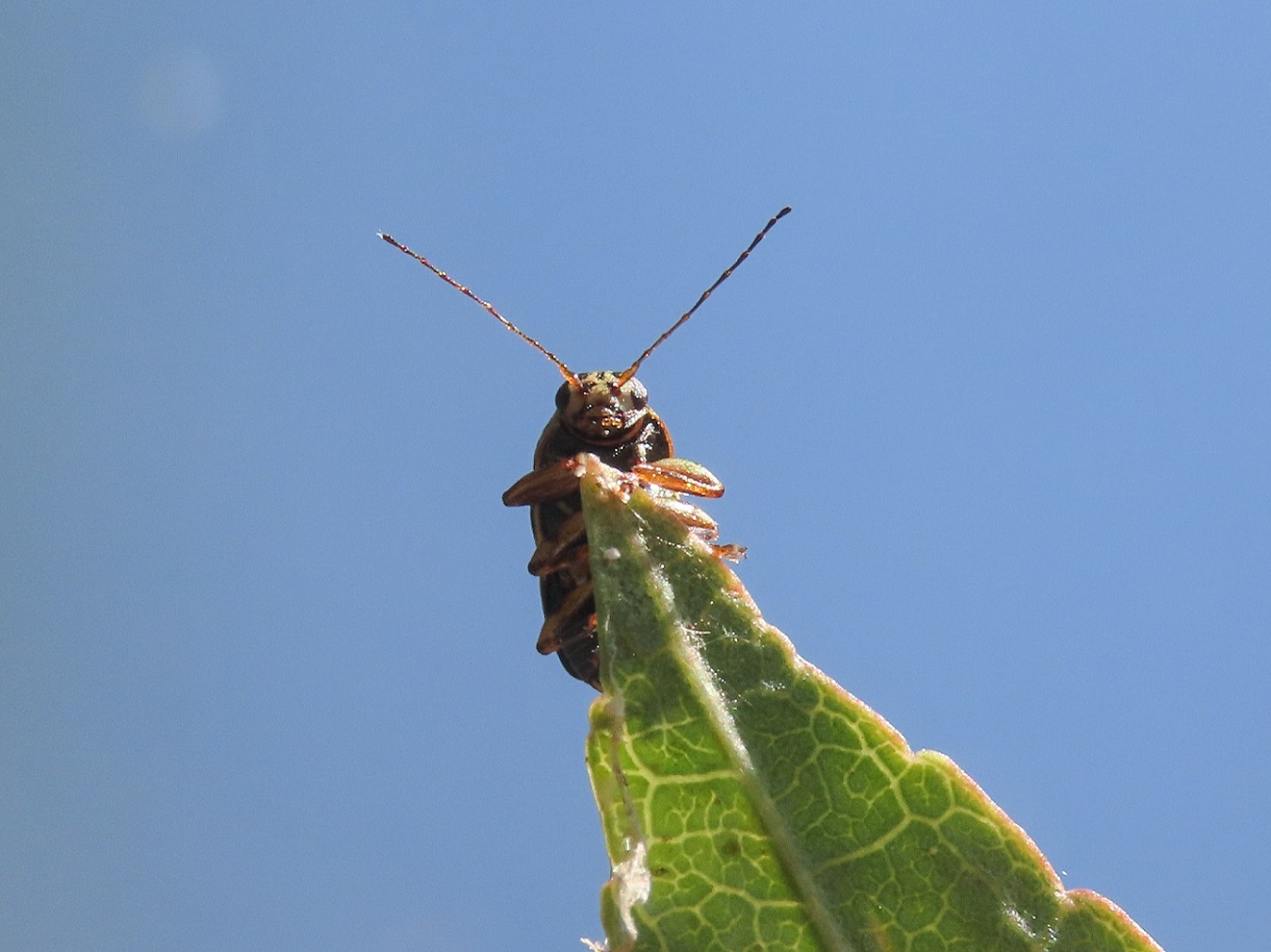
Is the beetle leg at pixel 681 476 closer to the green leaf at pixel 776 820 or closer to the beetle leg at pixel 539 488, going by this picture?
the beetle leg at pixel 539 488

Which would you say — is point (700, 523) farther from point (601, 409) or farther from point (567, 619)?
point (601, 409)

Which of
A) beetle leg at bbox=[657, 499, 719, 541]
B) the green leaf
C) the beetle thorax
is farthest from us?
the beetle thorax

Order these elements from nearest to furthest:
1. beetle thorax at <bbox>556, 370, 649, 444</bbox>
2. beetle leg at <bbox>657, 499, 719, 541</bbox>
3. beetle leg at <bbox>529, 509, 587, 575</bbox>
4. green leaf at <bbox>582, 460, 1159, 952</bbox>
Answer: green leaf at <bbox>582, 460, 1159, 952</bbox> < beetle leg at <bbox>529, 509, 587, 575</bbox> < beetle leg at <bbox>657, 499, 719, 541</bbox> < beetle thorax at <bbox>556, 370, 649, 444</bbox>

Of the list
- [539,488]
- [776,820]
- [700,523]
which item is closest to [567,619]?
[539,488]

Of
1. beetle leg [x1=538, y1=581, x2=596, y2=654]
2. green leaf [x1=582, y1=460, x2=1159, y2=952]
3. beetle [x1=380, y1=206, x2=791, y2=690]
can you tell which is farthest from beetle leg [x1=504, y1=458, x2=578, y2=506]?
green leaf [x1=582, y1=460, x2=1159, y2=952]

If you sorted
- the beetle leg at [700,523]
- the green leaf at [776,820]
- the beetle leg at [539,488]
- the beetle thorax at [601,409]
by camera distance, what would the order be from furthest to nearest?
the beetle thorax at [601,409] → the beetle leg at [539,488] → the beetle leg at [700,523] → the green leaf at [776,820]

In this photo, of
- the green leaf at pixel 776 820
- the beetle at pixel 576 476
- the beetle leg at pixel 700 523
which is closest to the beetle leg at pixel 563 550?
the beetle at pixel 576 476

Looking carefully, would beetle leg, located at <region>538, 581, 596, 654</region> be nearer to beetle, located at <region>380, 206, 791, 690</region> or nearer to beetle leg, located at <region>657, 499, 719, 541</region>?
beetle, located at <region>380, 206, 791, 690</region>
